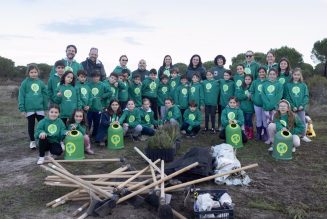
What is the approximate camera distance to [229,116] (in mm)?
8445

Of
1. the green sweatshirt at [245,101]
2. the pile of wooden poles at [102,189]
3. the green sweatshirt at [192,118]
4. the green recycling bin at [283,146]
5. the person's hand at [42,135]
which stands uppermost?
the green sweatshirt at [245,101]

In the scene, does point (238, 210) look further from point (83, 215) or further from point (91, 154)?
point (91, 154)

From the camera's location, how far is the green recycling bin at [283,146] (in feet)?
23.2

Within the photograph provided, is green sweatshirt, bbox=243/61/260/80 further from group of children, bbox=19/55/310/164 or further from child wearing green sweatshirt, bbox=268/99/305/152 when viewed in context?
child wearing green sweatshirt, bbox=268/99/305/152

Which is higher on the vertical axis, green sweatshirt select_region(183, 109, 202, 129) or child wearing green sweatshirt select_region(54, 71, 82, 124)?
child wearing green sweatshirt select_region(54, 71, 82, 124)

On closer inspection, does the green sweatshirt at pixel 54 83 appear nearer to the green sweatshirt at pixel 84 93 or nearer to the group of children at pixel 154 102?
the group of children at pixel 154 102

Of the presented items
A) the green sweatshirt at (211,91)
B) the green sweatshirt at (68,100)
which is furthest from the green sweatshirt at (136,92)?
the green sweatshirt at (68,100)

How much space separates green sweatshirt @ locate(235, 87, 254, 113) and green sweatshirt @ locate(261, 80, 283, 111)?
0.55 meters

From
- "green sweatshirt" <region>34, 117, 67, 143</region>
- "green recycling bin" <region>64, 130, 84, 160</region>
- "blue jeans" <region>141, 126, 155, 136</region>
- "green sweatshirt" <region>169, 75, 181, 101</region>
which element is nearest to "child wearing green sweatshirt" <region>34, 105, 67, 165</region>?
"green sweatshirt" <region>34, 117, 67, 143</region>

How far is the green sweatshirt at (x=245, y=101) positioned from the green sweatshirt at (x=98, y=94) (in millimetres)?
2977

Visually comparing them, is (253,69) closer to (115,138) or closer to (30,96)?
(115,138)

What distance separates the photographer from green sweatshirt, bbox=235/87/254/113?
28.9 feet

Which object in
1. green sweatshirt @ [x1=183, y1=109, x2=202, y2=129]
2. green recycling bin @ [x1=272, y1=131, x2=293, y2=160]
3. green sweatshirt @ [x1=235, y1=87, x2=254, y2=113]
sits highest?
green sweatshirt @ [x1=235, y1=87, x2=254, y2=113]

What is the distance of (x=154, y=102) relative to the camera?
9805 millimetres
